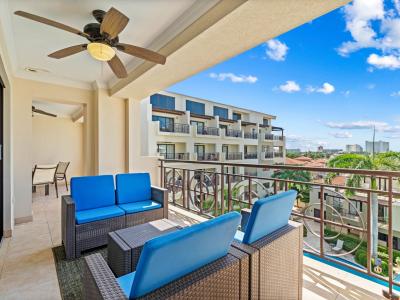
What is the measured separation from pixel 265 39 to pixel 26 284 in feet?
10.6

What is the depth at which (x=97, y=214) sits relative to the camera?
2.44 metres

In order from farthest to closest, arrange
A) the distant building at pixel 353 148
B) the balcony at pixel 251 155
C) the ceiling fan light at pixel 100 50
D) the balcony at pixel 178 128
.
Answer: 1. the balcony at pixel 251 155
2. the balcony at pixel 178 128
3. the distant building at pixel 353 148
4. the ceiling fan light at pixel 100 50

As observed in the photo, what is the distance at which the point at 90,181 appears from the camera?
271 centimetres

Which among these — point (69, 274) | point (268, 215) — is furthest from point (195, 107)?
point (268, 215)

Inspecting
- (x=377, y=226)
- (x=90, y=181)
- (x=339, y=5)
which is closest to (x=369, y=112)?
(x=377, y=226)

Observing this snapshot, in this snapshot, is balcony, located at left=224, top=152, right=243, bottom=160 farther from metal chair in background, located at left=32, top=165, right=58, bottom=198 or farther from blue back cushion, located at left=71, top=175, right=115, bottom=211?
blue back cushion, located at left=71, top=175, right=115, bottom=211

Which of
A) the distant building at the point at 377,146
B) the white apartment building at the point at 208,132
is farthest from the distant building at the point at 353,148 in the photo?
the white apartment building at the point at 208,132

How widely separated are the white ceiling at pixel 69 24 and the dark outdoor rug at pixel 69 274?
252 centimetres

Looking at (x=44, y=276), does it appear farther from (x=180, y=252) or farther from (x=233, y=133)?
(x=233, y=133)

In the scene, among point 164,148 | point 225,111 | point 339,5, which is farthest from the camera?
point 225,111

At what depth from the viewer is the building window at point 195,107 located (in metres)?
14.0

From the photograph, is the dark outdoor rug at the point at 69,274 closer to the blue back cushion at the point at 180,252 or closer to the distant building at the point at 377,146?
the blue back cushion at the point at 180,252

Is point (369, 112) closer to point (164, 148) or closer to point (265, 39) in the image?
point (164, 148)

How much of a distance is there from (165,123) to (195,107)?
11.0 ft
